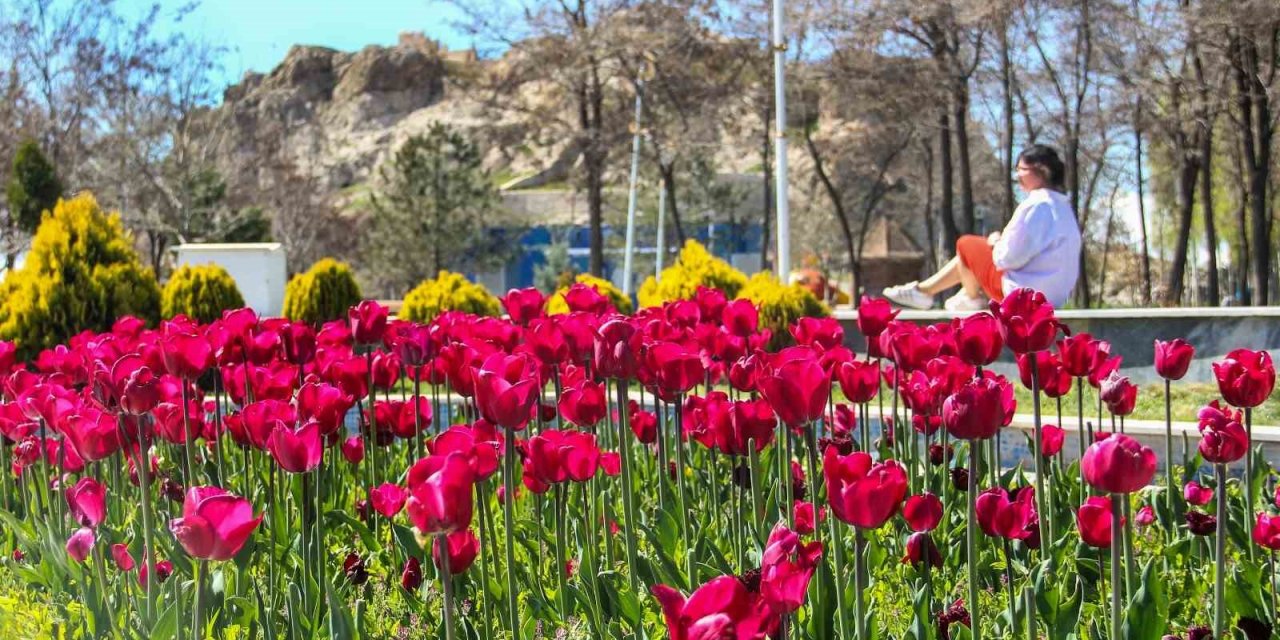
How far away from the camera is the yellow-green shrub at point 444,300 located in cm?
1134

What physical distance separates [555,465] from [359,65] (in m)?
111

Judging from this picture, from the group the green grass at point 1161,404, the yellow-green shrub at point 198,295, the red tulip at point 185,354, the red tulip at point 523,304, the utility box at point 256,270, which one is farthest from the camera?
the utility box at point 256,270

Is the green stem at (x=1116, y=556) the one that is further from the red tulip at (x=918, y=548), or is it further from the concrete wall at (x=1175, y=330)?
the concrete wall at (x=1175, y=330)

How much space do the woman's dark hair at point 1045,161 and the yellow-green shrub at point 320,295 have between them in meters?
7.35

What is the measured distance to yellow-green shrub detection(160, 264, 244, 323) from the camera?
1122 cm

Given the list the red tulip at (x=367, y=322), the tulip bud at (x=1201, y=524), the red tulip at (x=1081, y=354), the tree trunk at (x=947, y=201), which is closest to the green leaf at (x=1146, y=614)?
the tulip bud at (x=1201, y=524)

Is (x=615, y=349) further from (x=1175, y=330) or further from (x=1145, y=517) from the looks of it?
(x=1175, y=330)

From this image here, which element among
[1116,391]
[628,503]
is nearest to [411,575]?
[628,503]

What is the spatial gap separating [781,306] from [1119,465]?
8304 mm

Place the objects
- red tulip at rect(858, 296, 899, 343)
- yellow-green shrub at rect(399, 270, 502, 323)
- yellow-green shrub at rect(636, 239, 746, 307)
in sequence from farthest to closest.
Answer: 1. yellow-green shrub at rect(399, 270, 502, 323)
2. yellow-green shrub at rect(636, 239, 746, 307)
3. red tulip at rect(858, 296, 899, 343)

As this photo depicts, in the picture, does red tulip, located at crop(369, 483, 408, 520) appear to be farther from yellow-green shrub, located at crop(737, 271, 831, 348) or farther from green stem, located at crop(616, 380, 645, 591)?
yellow-green shrub, located at crop(737, 271, 831, 348)

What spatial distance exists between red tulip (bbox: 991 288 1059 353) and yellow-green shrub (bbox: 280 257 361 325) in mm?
10178

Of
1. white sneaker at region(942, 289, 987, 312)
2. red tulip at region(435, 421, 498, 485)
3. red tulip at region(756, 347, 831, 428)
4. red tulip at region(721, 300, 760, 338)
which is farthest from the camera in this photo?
white sneaker at region(942, 289, 987, 312)

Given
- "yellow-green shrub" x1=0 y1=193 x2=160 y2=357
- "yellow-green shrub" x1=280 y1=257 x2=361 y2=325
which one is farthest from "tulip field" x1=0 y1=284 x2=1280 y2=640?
"yellow-green shrub" x1=280 y1=257 x2=361 y2=325
